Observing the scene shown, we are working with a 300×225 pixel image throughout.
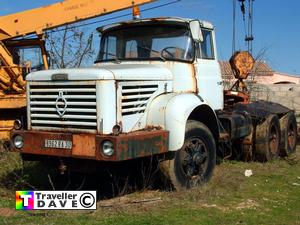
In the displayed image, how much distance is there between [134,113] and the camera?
24.6 feet

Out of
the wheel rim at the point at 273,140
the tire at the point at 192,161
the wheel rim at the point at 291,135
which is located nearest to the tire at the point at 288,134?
the wheel rim at the point at 291,135

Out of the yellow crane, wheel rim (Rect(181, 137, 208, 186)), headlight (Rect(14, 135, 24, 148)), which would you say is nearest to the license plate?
headlight (Rect(14, 135, 24, 148))

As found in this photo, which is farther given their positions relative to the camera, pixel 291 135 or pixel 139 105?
pixel 291 135

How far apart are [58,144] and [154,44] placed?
2.57 meters

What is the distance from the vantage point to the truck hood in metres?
Result: 7.02

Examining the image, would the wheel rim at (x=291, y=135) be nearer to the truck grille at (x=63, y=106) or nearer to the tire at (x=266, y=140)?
the tire at (x=266, y=140)

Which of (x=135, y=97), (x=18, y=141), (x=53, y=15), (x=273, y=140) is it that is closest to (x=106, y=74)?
(x=135, y=97)

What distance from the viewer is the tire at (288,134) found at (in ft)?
41.1

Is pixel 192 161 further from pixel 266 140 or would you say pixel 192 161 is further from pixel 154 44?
pixel 266 140

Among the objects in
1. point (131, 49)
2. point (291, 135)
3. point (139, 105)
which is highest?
point (131, 49)

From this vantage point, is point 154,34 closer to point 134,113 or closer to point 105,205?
point 134,113

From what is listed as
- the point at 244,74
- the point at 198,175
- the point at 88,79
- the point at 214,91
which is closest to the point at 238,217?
the point at 198,175

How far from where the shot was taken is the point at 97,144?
692 cm

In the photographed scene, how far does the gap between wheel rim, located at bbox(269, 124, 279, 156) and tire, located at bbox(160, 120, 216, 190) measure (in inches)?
133
